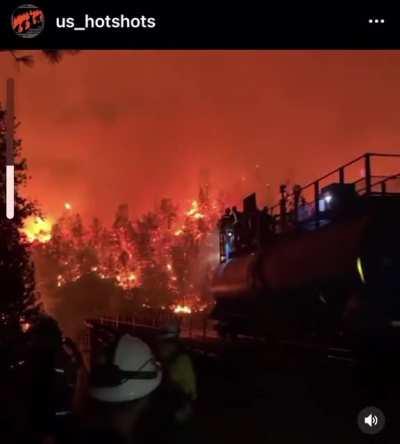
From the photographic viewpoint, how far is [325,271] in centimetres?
1666

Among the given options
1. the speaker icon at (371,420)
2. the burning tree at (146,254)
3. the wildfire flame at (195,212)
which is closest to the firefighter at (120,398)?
the speaker icon at (371,420)

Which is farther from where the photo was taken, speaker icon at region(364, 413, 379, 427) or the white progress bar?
the white progress bar

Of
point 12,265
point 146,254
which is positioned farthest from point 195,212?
point 12,265

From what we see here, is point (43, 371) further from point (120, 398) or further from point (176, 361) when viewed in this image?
point (120, 398)

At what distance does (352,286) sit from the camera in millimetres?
15305

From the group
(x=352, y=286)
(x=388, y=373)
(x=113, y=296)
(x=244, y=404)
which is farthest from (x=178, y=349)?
(x=113, y=296)

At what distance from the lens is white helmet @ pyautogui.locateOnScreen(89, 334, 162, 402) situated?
2938 millimetres

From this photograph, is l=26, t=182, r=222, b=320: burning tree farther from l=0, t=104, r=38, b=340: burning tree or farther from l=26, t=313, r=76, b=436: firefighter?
l=26, t=313, r=76, b=436: firefighter

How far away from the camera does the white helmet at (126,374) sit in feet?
9.64

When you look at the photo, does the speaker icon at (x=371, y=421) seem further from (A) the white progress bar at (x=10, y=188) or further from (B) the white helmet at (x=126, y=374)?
(A) the white progress bar at (x=10, y=188)

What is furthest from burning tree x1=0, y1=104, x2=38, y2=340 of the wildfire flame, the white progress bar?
Answer: the wildfire flame

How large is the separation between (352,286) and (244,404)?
16.5 ft

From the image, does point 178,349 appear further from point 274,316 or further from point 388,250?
point 274,316
